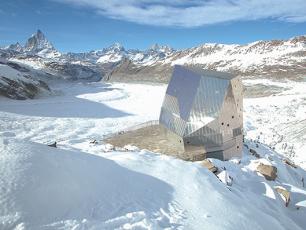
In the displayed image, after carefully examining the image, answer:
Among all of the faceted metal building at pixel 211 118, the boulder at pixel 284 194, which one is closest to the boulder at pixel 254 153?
the faceted metal building at pixel 211 118

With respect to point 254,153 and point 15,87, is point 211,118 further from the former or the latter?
point 15,87

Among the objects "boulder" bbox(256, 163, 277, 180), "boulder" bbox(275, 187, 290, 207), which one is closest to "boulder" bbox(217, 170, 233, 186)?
"boulder" bbox(275, 187, 290, 207)

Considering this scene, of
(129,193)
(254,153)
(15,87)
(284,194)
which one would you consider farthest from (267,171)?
(15,87)

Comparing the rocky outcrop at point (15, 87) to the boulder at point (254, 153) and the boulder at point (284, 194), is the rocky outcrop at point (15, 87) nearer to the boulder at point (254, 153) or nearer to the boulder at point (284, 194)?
the boulder at point (254, 153)

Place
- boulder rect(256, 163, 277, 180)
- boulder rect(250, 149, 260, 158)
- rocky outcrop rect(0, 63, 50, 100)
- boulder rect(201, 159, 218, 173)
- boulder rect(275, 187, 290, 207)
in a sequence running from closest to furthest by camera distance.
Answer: boulder rect(275, 187, 290, 207), boulder rect(201, 159, 218, 173), boulder rect(256, 163, 277, 180), boulder rect(250, 149, 260, 158), rocky outcrop rect(0, 63, 50, 100)

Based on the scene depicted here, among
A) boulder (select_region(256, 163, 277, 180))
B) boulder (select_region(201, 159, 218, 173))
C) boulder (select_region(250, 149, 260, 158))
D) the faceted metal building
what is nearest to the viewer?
boulder (select_region(201, 159, 218, 173))

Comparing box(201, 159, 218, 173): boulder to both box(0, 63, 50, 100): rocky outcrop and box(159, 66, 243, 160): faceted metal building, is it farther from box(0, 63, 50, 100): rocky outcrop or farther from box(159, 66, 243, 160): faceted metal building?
box(0, 63, 50, 100): rocky outcrop
